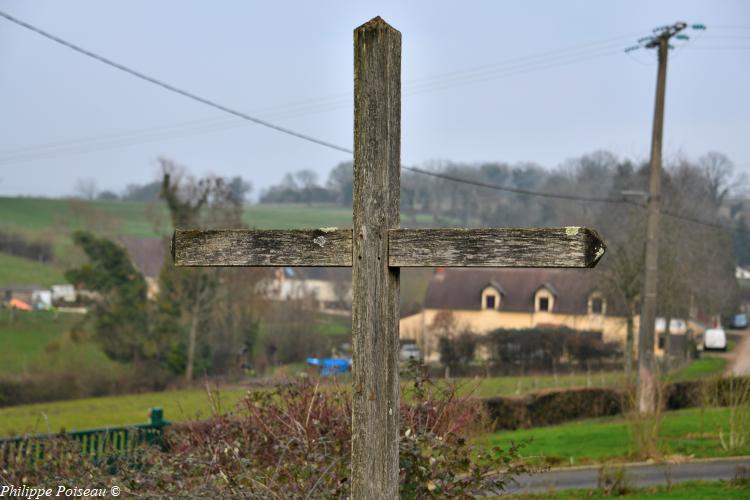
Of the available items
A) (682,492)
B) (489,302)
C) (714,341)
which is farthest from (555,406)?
(714,341)

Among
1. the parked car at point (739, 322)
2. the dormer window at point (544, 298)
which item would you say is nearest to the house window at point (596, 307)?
the dormer window at point (544, 298)

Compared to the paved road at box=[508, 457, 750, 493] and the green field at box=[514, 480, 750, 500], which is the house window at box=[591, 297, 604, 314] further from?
the green field at box=[514, 480, 750, 500]

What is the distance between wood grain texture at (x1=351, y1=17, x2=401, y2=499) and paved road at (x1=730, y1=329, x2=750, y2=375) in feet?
118

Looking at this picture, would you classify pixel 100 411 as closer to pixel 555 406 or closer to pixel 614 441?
pixel 555 406

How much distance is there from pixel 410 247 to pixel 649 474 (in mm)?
12247

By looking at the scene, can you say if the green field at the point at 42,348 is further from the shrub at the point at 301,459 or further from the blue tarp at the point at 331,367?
the shrub at the point at 301,459

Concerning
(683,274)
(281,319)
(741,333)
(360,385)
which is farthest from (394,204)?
(741,333)

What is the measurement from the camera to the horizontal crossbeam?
3.42 metres

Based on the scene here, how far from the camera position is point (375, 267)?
3.66 meters

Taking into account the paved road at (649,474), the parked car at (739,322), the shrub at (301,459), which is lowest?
the parked car at (739,322)

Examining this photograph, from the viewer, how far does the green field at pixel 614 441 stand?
16.2 metres

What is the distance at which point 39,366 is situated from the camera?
39844 mm

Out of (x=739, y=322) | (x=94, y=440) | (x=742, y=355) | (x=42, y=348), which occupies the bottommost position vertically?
(x=739, y=322)

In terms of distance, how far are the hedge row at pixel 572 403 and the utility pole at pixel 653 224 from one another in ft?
6.06
